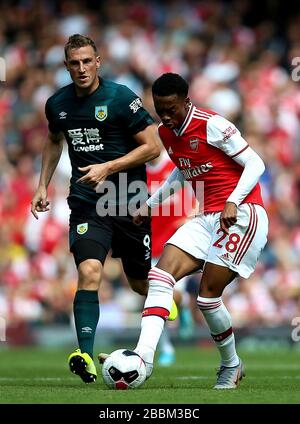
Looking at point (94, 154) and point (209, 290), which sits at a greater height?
point (94, 154)

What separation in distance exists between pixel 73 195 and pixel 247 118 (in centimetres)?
990

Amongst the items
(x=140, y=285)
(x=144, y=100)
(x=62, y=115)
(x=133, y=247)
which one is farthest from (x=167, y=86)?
(x=144, y=100)

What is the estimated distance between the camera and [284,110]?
62.1 feet

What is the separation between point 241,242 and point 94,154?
1556mm

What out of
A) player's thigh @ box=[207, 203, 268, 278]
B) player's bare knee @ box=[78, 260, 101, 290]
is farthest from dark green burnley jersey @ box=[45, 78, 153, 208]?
player's thigh @ box=[207, 203, 268, 278]

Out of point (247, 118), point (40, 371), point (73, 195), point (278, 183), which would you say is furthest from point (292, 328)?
point (73, 195)

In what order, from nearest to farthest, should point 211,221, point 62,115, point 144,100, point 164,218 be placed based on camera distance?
1. point 211,221
2. point 62,115
3. point 164,218
4. point 144,100

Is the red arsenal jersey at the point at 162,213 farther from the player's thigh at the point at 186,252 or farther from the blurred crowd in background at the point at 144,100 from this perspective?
Result: the player's thigh at the point at 186,252

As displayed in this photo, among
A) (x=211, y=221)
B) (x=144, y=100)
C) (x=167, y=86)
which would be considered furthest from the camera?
(x=144, y=100)

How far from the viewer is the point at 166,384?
8.90m

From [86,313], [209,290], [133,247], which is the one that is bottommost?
[86,313]

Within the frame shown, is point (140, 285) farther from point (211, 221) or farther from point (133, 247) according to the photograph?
point (211, 221)

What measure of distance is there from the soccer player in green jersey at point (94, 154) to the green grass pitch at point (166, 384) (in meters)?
0.77
